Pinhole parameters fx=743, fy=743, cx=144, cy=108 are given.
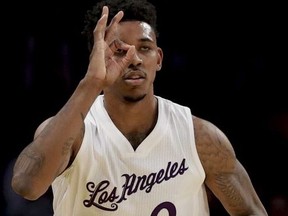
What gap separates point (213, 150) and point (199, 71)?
6.51ft

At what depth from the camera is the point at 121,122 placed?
310 cm

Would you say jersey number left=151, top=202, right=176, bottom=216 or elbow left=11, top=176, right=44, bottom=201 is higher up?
elbow left=11, top=176, right=44, bottom=201

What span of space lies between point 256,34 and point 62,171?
2681mm

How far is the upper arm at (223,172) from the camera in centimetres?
306

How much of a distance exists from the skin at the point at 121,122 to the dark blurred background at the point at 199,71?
61.7 inches

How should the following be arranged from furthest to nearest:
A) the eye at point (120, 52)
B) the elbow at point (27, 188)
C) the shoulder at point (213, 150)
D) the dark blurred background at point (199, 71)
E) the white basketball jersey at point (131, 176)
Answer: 1. the dark blurred background at point (199, 71)
2. the shoulder at point (213, 150)
3. the white basketball jersey at point (131, 176)
4. the eye at point (120, 52)
5. the elbow at point (27, 188)

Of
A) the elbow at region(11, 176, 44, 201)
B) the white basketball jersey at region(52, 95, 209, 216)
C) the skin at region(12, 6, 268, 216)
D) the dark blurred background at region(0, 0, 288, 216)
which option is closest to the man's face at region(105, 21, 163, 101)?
the skin at region(12, 6, 268, 216)

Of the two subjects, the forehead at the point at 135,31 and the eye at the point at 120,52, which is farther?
the forehead at the point at 135,31

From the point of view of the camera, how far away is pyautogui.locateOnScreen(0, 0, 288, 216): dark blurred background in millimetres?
4730

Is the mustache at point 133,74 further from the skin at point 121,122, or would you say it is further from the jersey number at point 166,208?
the jersey number at point 166,208

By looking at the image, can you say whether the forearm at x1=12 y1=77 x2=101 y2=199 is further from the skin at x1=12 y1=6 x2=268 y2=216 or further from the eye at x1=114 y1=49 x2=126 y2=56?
the eye at x1=114 y1=49 x2=126 y2=56

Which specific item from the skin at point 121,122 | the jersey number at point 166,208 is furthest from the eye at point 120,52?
the jersey number at point 166,208

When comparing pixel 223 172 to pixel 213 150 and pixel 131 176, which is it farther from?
pixel 131 176

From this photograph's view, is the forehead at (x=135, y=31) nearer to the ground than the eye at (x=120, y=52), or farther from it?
farther from it
